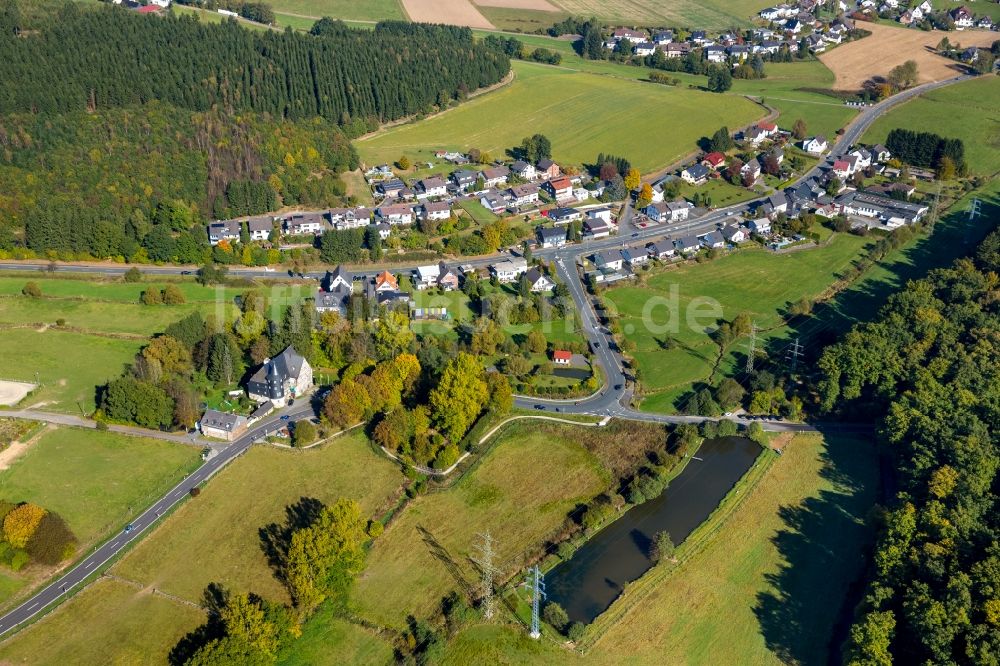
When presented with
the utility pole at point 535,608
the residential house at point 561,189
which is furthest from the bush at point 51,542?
the residential house at point 561,189

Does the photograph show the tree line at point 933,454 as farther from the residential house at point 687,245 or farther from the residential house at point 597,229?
the residential house at point 597,229

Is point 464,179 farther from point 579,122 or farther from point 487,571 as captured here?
point 487,571

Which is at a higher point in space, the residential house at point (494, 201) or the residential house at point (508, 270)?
the residential house at point (494, 201)

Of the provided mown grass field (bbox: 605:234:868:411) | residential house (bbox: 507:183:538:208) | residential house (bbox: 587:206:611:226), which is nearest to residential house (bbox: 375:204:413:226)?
residential house (bbox: 507:183:538:208)

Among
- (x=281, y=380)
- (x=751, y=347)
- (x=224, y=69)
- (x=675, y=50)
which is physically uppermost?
(x=675, y=50)

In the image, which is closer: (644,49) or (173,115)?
(173,115)

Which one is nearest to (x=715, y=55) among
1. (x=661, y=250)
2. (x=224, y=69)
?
(x=661, y=250)
